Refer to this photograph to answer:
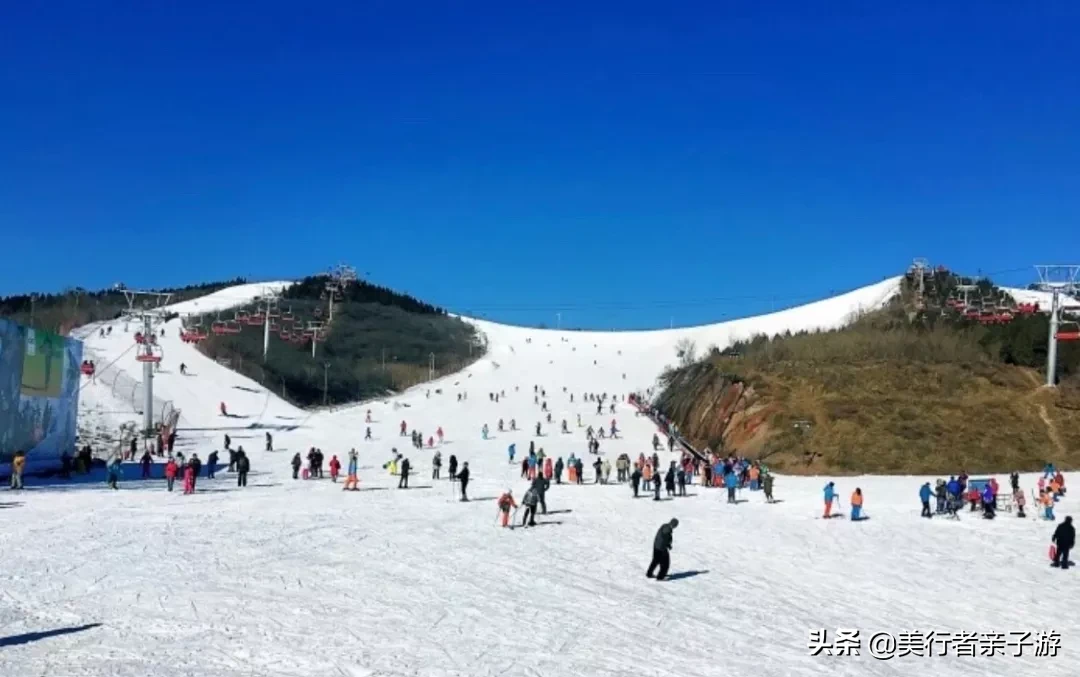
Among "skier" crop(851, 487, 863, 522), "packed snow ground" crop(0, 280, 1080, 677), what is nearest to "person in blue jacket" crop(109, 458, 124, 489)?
"packed snow ground" crop(0, 280, 1080, 677)

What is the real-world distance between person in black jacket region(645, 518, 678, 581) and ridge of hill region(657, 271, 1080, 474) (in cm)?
1939

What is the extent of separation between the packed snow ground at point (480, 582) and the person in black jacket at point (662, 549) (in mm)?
343

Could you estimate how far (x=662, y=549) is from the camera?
1546 centimetres

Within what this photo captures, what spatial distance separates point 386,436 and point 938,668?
33.9 m

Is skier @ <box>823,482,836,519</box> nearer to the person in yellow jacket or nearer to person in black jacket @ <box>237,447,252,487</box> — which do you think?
person in black jacket @ <box>237,447,252,487</box>

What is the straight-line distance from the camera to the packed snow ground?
1071 cm

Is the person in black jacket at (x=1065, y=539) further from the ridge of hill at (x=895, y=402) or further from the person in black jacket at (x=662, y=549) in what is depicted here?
the ridge of hill at (x=895, y=402)

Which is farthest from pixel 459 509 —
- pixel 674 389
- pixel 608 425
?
pixel 674 389

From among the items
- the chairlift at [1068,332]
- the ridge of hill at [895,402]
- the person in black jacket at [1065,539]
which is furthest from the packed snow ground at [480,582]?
the chairlift at [1068,332]

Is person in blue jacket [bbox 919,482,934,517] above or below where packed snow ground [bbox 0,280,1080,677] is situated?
above

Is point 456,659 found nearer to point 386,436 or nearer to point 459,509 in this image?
point 459,509

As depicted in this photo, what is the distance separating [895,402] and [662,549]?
27086 mm

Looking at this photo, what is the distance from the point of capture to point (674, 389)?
5653 cm

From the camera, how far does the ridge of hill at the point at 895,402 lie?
115 ft
